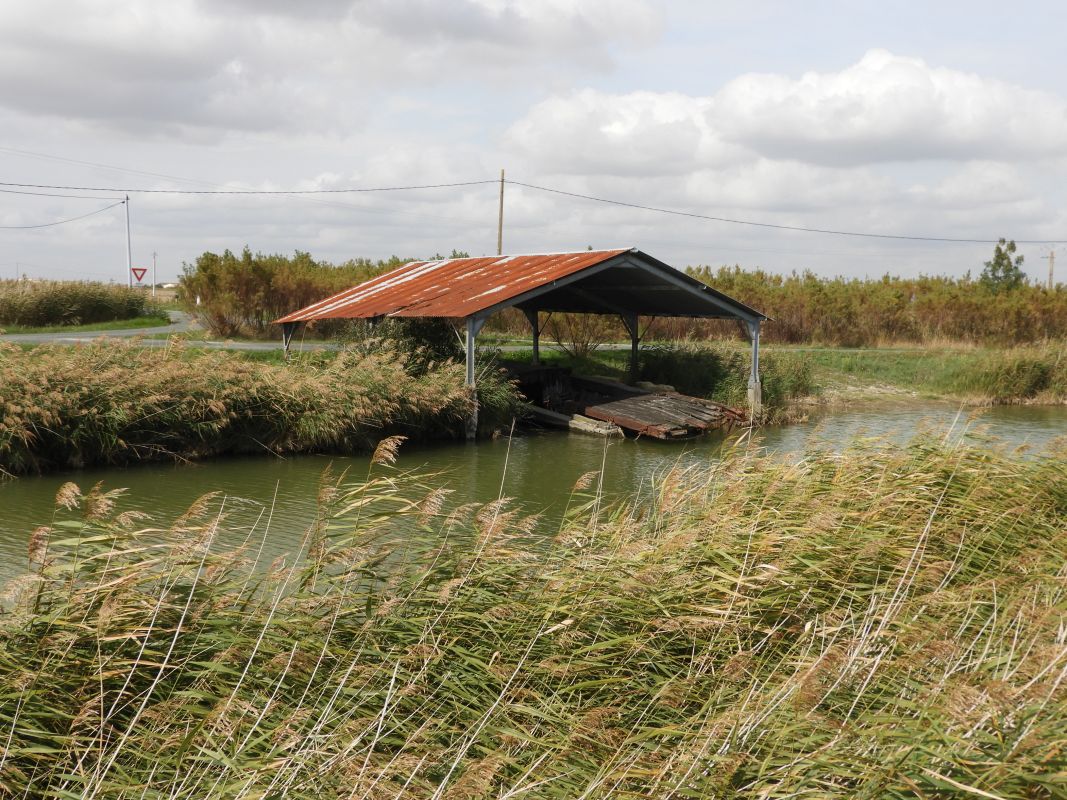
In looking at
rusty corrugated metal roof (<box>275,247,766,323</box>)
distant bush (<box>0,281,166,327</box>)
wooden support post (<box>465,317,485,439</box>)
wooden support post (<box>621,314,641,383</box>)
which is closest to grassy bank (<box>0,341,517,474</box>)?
wooden support post (<box>465,317,485,439</box>)

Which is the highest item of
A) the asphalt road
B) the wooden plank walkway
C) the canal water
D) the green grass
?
the green grass

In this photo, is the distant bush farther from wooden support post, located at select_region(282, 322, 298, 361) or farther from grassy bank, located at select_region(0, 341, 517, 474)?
grassy bank, located at select_region(0, 341, 517, 474)

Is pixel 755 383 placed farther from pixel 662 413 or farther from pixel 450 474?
pixel 450 474

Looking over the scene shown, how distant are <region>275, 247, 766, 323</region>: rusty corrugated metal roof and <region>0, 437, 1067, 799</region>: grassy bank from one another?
11769 millimetres

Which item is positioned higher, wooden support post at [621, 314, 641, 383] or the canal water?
wooden support post at [621, 314, 641, 383]

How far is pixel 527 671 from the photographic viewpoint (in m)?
4.72

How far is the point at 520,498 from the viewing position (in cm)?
1227

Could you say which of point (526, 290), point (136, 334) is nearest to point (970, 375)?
point (526, 290)

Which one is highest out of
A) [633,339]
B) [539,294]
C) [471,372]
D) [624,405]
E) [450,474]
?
[539,294]

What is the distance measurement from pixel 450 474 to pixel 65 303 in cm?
2681

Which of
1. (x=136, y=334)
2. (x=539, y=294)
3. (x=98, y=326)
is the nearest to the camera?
(x=539, y=294)

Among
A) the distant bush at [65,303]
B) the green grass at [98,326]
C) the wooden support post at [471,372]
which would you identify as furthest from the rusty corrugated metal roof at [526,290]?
the distant bush at [65,303]

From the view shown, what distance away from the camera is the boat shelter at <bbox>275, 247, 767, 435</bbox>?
58.9 feet

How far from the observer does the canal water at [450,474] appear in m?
9.66
